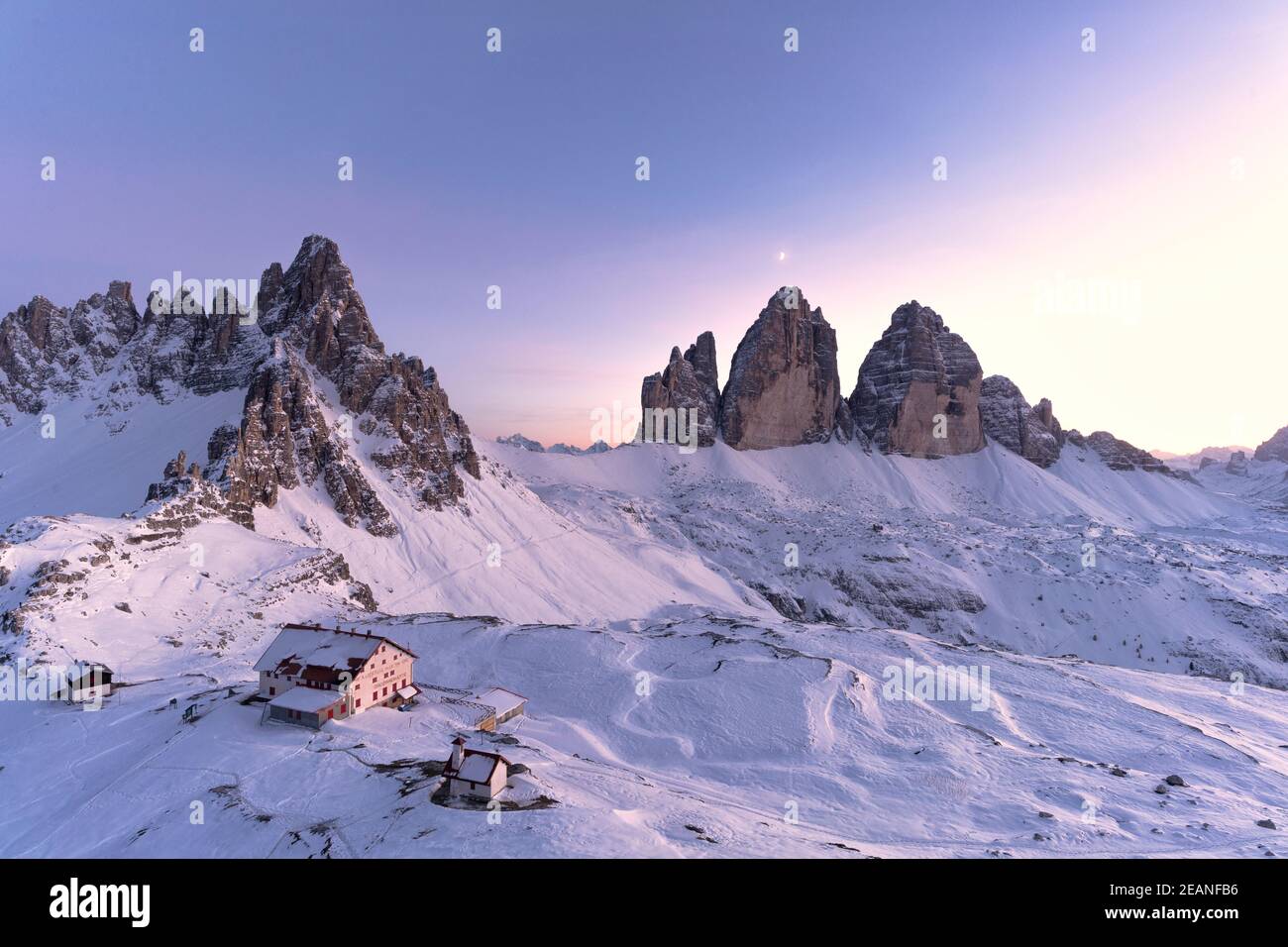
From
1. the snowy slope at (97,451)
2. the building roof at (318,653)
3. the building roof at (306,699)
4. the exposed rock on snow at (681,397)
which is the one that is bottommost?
the building roof at (306,699)

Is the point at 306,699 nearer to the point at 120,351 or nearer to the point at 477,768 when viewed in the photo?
the point at 477,768

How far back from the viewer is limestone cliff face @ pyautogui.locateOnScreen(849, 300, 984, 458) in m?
163

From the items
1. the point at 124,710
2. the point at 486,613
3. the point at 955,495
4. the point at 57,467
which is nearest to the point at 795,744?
the point at 124,710

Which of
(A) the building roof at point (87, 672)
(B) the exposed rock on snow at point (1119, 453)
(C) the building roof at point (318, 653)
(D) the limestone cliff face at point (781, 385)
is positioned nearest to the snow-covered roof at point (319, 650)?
(C) the building roof at point (318, 653)

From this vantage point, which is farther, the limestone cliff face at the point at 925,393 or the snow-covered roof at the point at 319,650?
the limestone cliff face at the point at 925,393

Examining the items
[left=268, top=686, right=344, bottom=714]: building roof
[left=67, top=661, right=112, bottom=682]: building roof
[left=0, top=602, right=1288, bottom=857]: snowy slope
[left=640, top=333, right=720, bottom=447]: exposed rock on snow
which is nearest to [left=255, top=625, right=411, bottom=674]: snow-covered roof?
[left=268, top=686, right=344, bottom=714]: building roof

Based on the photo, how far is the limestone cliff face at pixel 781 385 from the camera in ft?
541

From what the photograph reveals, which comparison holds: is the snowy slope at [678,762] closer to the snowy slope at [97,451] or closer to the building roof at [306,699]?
the building roof at [306,699]

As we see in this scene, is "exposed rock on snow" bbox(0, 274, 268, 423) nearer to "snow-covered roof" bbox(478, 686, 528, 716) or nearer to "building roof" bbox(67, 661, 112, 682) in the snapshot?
"building roof" bbox(67, 661, 112, 682)

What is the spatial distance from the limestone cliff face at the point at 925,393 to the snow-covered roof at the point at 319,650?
15454cm

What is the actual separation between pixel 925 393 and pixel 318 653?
164 m

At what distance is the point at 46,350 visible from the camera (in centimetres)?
12288
